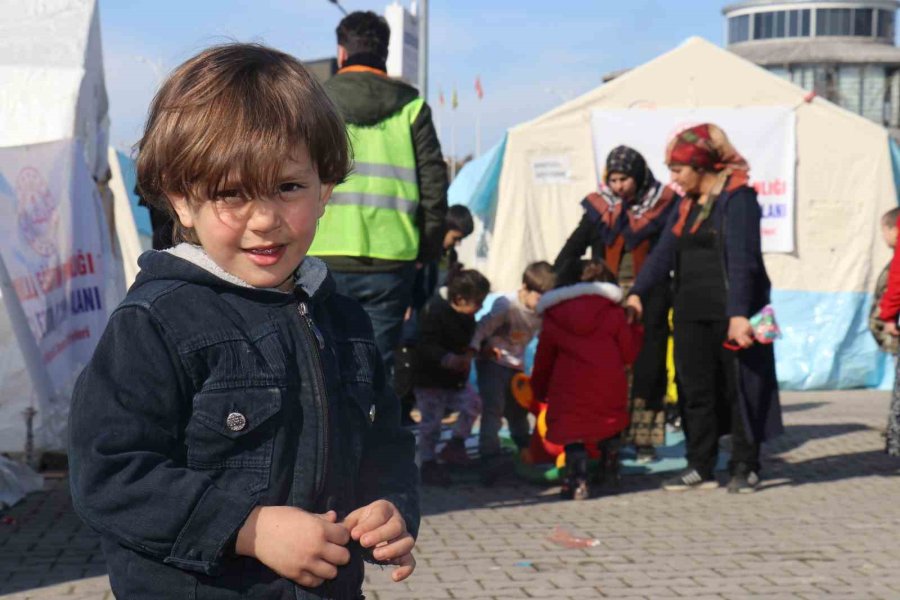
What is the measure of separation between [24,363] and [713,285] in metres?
3.68

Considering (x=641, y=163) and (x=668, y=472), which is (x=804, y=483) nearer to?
(x=668, y=472)

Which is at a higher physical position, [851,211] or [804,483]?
[851,211]

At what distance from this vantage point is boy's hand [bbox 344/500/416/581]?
2146 mm

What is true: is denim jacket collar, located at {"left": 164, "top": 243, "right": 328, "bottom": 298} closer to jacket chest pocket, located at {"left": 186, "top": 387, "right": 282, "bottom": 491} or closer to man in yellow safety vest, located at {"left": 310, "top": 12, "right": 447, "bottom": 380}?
jacket chest pocket, located at {"left": 186, "top": 387, "right": 282, "bottom": 491}

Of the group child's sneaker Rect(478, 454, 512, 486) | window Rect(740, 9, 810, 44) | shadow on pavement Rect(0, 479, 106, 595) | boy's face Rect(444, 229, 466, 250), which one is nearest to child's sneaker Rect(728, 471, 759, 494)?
child's sneaker Rect(478, 454, 512, 486)

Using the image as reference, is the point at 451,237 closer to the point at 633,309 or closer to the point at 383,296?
the point at 633,309

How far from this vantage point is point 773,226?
14219 millimetres

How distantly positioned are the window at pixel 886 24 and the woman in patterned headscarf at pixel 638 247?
3639 cm

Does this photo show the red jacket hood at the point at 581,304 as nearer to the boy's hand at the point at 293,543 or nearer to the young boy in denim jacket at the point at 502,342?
the young boy in denim jacket at the point at 502,342

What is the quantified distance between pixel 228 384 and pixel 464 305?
6.23 metres

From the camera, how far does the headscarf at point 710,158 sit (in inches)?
313

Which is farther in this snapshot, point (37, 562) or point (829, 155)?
point (829, 155)

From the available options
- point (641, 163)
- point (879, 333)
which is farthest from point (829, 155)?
point (641, 163)

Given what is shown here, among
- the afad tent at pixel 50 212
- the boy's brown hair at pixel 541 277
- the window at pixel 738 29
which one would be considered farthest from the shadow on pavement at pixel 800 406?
the window at pixel 738 29
